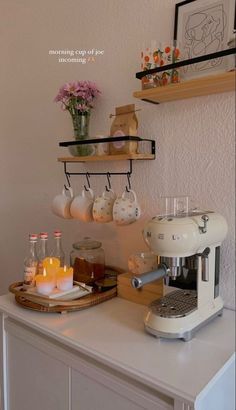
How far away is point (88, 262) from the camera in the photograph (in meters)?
1.31

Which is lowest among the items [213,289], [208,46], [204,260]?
[213,289]

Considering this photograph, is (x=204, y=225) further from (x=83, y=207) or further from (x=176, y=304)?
(x=83, y=207)

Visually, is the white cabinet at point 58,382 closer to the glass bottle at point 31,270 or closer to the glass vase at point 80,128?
the glass bottle at point 31,270

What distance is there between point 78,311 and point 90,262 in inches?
9.1

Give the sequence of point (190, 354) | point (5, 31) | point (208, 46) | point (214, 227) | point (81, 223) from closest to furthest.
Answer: point (190, 354)
point (214, 227)
point (208, 46)
point (81, 223)
point (5, 31)

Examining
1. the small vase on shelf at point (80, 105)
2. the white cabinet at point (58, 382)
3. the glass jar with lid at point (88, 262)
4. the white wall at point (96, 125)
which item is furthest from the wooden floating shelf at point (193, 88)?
the white cabinet at point (58, 382)

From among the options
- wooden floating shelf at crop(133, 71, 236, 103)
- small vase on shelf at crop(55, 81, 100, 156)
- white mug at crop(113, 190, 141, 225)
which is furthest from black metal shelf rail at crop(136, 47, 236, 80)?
white mug at crop(113, 190, 141, 225)

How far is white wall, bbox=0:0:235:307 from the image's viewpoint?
A: 1.11 meters

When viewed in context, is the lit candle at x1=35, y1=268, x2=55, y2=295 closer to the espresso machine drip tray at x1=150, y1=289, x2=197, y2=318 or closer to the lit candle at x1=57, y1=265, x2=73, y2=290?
the lit candle at x1=57, y1=265, x2=73, y2=290

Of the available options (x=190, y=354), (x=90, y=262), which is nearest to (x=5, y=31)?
(x=90, y=262)

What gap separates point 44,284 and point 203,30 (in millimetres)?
986

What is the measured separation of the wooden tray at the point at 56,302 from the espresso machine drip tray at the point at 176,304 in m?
0.25

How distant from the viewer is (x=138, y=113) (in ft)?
4.26

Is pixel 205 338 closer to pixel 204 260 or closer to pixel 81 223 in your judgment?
pixel 204 260
